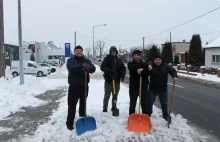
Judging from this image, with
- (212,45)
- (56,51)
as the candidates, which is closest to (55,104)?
(212,45)

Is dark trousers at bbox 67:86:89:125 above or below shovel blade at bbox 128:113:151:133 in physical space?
above

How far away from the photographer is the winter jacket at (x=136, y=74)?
6051 mm

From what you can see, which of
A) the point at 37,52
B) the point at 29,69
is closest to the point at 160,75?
the point at 29,69

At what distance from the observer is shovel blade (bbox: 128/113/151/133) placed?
564cm

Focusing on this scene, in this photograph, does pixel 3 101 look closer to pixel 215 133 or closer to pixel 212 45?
pixel 215 133

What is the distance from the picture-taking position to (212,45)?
3509 centimetres

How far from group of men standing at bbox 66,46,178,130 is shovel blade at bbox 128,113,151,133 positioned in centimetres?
62

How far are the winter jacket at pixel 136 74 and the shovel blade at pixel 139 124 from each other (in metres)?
0.78

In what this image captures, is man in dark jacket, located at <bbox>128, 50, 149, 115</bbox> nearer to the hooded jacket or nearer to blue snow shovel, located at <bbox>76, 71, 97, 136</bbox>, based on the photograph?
the hooded jacket

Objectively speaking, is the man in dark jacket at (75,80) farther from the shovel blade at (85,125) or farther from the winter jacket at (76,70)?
the shovel blade at (85,125)

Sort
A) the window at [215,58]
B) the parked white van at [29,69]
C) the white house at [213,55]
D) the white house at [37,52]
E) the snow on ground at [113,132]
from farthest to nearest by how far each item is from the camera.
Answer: the white house at [37,52]
the window at [215,58]
the white house at [213,55]
the parked white van at [29,69]
the snow on ground at [113,132]

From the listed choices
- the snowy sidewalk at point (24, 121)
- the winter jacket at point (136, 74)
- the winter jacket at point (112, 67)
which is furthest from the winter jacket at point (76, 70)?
the snowy sidewalk at point (24, 121)

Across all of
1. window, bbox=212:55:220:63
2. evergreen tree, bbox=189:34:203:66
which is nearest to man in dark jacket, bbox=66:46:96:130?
evergreen tree, bbox=189:34:203:66

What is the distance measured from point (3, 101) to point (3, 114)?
41.9 inches
